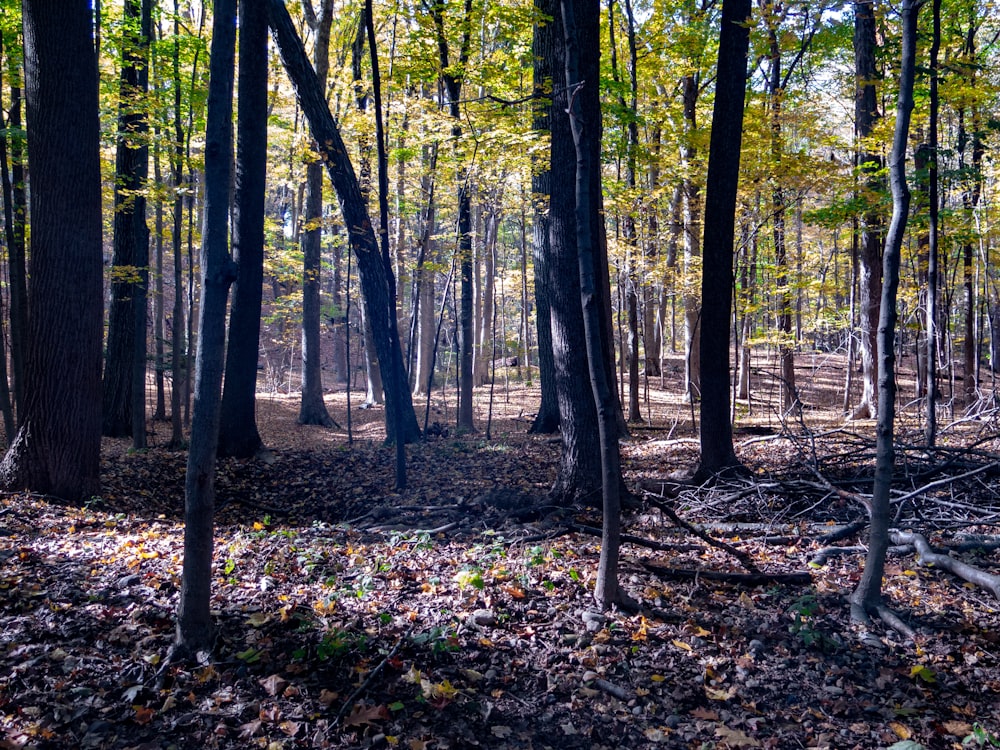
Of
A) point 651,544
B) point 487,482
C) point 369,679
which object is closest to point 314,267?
point 487,482

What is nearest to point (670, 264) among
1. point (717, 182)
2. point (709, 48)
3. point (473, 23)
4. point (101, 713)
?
point (709, 48)

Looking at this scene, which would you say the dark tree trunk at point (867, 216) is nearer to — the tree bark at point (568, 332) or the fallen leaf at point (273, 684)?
the tree bark at point (568, 332)

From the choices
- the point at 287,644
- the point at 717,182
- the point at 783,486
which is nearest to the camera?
the point at 287,644

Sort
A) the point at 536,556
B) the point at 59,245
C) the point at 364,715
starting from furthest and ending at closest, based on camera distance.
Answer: the point at 59,245, the point at 536,556, the point at 364,715

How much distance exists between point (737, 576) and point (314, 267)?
11.9 m

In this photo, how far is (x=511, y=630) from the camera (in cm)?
391

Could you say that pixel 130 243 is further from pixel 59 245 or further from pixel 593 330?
pixel 593 330

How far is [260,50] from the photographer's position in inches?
361

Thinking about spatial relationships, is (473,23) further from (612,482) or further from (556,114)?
(612,482)

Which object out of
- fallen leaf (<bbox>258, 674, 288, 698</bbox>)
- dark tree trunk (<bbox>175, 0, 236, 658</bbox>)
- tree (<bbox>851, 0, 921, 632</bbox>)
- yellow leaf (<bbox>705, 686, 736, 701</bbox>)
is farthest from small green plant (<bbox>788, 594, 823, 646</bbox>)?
dark tree trunk (<bbox>175, 0, 236, 658</bbox>)

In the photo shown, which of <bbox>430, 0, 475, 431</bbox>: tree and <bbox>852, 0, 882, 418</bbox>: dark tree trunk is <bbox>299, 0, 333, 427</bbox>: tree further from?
<bbox>852, 0, 882, 418</bbox>: dark tree trunk

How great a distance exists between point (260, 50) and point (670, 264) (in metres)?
10.1

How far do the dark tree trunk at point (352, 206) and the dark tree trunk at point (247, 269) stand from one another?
1.32m

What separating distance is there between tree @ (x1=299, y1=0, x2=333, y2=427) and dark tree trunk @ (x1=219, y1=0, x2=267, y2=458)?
11.7ft
